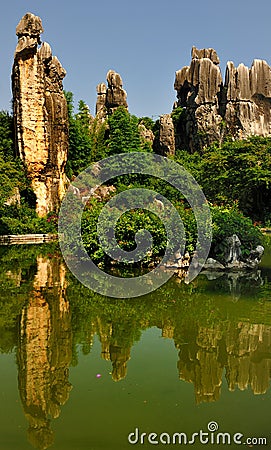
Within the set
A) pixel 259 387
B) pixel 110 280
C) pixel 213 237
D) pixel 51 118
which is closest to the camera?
pixel 259 387

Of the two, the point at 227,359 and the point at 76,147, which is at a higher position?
the point at 76,147

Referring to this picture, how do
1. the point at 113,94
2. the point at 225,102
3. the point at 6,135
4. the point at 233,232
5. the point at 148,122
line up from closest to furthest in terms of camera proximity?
the point at 233,232, the point at 6,135, the point at 113,94, the point at 225,102, the point at 148,122

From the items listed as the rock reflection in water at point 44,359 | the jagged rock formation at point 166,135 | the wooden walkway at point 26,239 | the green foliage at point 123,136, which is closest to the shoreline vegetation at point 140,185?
the green foliage at point 123,136

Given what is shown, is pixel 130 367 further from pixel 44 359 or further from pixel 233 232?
pixel 233 232

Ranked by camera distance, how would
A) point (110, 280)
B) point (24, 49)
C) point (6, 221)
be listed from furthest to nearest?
point (24, 49) < point (6, 221) < point (110, 280)

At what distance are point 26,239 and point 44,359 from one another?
11.2 meters

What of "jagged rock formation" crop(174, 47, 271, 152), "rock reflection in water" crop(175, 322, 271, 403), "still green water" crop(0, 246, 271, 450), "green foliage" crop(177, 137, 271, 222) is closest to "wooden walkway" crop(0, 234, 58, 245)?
"still green water" crop(0, 246, 271, 450)

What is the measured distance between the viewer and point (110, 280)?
26.2 ft

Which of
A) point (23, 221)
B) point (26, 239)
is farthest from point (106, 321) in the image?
point (23, 221)

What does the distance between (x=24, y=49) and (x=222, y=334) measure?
15249 mm

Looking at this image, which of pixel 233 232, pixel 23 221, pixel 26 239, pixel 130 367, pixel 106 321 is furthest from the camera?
pixel 23 221

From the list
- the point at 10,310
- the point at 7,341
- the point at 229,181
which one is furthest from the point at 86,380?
the point at 229,181

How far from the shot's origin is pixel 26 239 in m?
15.0

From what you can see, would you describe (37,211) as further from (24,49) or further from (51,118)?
(24,49)
